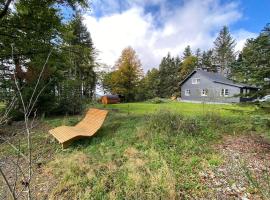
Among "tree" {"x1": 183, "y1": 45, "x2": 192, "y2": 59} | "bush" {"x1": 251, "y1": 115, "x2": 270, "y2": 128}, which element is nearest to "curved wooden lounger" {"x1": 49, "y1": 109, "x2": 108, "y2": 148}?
"bush" {"x1": 251, "y1": 115, "x2": 270, "y2": 128}

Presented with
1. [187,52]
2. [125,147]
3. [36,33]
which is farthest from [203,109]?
[187,52]

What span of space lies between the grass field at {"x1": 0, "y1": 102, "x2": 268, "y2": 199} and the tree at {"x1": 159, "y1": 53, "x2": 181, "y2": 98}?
36.2 m

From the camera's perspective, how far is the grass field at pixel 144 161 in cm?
394

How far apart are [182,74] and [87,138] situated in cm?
4231

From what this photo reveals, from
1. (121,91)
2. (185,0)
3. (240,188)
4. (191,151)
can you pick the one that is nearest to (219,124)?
(191,151)

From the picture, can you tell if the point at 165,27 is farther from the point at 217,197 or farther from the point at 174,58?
the point at 174,58

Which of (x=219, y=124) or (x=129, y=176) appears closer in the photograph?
(x=129, y=176)

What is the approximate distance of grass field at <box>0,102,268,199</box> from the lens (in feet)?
12.9

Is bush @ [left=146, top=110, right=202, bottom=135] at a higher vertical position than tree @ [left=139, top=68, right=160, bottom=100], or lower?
lower

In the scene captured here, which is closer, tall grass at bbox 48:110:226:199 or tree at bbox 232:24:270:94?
tall grass at bbox 48:110:226:199

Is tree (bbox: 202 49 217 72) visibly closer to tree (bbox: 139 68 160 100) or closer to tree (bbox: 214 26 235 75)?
tree (bbox: 214 26 235 75)

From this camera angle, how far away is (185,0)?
29.6 ft

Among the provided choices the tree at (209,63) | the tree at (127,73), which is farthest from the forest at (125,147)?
the tree at (209,63)

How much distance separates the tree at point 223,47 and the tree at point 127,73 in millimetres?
26800
